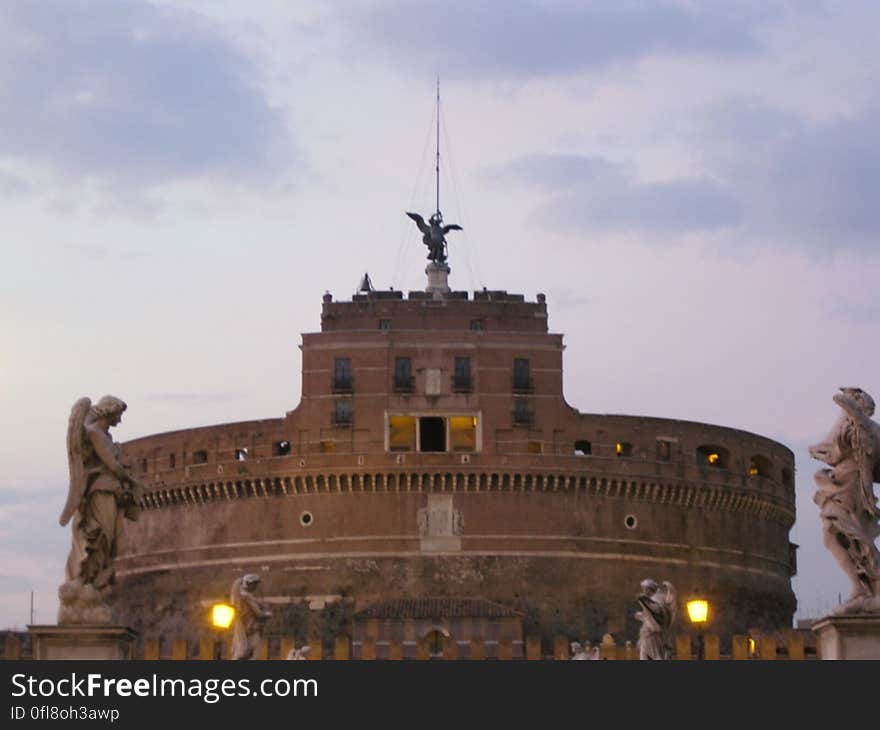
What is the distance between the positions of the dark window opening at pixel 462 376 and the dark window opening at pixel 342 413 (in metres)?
4.80

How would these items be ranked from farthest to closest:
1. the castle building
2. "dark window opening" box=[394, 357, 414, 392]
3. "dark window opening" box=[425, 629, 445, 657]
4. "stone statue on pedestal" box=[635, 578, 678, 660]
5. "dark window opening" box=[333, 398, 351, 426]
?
"dark window opening" box=[394, 357, 414, 392], "dark window opening" box=[333, 398, 351, 426], the castle building, "dark window opening" box=[425, 629, 445, 657], "stone statue on pedestal" box=[635, 578, 678, 660]

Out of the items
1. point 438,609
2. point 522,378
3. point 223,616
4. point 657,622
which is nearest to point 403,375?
point 522,378

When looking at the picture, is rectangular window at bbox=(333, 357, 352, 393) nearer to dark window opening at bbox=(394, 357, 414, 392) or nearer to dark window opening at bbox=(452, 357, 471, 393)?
dark window opening at bbox=(394, 357, 414, 392)

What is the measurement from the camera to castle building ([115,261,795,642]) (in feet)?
298

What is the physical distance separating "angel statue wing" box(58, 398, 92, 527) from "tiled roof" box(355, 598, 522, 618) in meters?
69.1

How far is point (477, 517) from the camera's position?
91.6 m

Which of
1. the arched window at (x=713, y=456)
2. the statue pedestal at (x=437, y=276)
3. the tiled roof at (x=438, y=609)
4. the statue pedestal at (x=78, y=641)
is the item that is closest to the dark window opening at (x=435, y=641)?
the tiled roof at (x=438, y=609)

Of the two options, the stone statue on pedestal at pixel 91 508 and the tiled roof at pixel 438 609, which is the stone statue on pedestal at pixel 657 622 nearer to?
the stone statue on pedestal at pixel 91 508

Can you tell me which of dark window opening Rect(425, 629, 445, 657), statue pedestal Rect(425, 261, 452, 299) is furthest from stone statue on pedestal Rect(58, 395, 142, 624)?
statue pedestal Rect(425, 261, 452, 299)

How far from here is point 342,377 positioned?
92.6m
